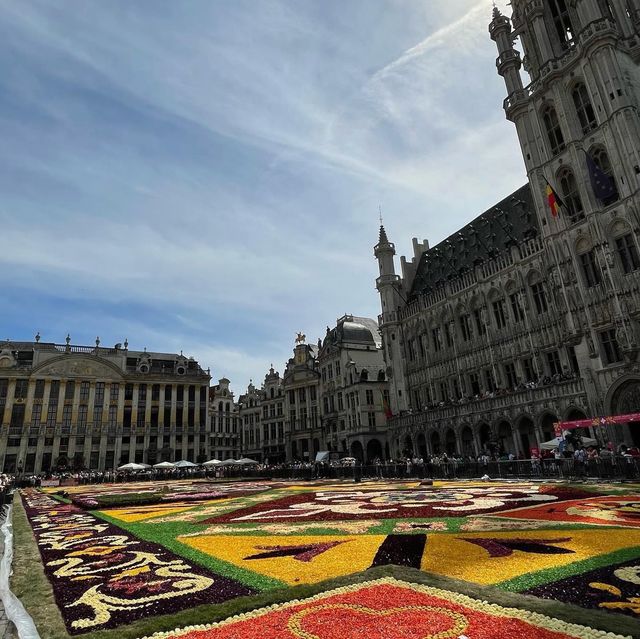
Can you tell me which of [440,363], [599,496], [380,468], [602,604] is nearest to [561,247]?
[440,363]

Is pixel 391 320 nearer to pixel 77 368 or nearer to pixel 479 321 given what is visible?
pixel 479 321

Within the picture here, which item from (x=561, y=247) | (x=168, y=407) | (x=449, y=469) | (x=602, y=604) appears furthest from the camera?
(x=168, y=407)

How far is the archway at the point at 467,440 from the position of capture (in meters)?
40.5

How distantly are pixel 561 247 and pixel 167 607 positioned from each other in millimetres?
35080

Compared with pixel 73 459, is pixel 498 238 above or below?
above

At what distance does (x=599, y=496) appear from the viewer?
1323 cm

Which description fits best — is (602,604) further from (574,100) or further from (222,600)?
(574,100)

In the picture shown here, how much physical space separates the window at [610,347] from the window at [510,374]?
863 centimetres

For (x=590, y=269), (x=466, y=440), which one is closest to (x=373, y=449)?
(x=466, y=440)

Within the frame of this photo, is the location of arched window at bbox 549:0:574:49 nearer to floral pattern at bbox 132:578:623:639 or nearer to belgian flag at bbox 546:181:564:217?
belgian flag at bbox 546:181:564:217

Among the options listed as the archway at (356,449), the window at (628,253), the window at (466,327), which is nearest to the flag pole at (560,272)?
the window at (628,253)

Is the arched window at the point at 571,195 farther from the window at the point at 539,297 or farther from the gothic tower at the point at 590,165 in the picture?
the window at the point at 539,297

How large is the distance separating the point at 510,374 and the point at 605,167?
17.1m

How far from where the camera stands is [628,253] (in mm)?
28875
